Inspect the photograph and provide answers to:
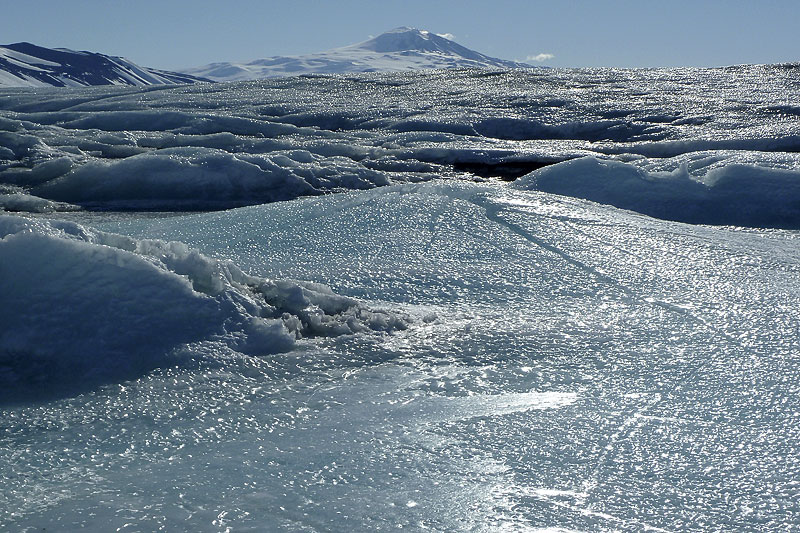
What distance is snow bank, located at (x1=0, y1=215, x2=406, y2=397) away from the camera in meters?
1.99

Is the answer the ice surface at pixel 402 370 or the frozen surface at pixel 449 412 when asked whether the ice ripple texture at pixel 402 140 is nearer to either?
the ice surface at pixel 402 370

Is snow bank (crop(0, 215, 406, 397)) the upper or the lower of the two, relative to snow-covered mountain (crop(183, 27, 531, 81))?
lower

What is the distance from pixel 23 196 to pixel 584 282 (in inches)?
204

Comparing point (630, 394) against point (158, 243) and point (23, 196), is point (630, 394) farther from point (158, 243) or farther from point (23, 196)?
point (23, 196)

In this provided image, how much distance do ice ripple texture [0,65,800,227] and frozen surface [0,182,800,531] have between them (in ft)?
8.78

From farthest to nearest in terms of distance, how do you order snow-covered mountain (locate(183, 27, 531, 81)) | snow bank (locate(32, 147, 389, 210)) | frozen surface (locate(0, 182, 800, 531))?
snow-covered mountain (locate(183, 27, 531, 81)), snow bank (locate(32, 147, 389, 210)), frozen surface (locate(0, 182, 800, 531))

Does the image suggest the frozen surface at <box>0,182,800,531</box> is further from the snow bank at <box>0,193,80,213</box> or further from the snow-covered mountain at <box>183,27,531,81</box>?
the snow-covered mountain at <box>183,27,531,81</box>

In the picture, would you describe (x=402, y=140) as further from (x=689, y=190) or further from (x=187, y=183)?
(x=689, y=190)

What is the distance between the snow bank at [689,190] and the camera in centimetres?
521

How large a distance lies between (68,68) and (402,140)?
211 feet

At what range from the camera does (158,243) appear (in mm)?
2346

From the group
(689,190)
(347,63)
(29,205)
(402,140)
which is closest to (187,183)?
(29,205)

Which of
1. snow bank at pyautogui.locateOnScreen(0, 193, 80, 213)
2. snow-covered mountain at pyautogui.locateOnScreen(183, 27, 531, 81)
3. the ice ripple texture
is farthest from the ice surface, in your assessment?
snow-covered mountain at pyautogui.locateOnScreen(183, 27, 531, 81)

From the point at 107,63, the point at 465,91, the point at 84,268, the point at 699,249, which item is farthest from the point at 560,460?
the point at 107,63
